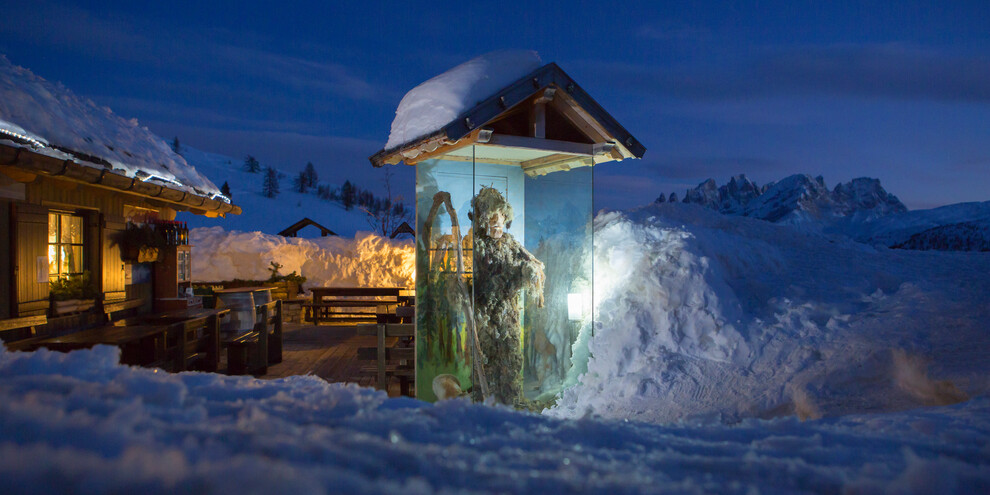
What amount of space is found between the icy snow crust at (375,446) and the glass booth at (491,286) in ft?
14.2

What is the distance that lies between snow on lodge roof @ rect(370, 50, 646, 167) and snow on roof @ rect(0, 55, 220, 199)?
3.43 m

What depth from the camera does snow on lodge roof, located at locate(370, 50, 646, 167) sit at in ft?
19.2

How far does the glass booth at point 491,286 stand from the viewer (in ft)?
21.2

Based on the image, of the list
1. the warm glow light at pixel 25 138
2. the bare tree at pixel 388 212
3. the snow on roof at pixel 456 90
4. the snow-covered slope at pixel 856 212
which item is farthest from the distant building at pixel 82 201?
the bare tree at pixel 388 212

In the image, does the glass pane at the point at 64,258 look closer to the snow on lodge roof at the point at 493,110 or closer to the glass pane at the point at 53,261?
the glass pane at the point at 53,261

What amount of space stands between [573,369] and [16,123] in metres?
6.75

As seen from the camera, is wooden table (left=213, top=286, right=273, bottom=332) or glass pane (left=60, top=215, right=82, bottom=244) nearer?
glass pane (left=60, top=215, right=82, bottom=244)

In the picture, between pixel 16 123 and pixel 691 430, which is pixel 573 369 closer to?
pixel 691 430

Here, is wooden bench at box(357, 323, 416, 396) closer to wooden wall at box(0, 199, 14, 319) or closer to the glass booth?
the glass booth

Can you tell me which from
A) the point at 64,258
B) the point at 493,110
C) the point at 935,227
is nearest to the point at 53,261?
the point at 64,258

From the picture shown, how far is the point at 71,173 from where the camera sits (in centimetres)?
587

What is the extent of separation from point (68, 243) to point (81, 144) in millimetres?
1714

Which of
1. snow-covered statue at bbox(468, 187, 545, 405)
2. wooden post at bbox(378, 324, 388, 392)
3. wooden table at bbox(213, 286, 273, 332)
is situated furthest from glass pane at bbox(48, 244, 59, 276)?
snow-covered statue at bbox(468, 187, 545, 405)

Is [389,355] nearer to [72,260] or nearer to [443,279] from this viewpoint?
[443,279]
